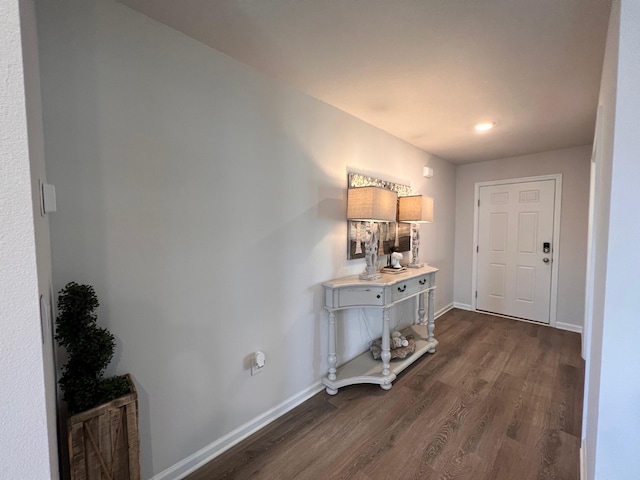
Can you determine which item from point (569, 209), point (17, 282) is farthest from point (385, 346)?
point (569, 209)

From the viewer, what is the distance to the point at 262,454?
1.63m

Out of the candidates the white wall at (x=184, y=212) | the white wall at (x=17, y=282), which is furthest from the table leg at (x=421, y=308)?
the white wall at (x=17, y=282)

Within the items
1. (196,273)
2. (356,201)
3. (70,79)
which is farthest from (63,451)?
(356,201)

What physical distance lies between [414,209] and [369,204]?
81 centimetres

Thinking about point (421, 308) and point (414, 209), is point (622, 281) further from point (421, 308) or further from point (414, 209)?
point (421, 308)

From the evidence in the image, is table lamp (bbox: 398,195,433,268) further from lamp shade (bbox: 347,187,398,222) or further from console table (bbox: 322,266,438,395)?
console table (bbox: 322,266,438,395)

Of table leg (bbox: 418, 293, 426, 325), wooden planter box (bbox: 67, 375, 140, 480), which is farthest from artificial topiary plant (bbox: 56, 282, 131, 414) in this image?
table leg (bbox: 418, 293, 426, 325)

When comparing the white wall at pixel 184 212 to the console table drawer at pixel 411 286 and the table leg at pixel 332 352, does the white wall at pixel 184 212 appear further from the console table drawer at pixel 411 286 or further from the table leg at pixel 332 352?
the console table drawer at pixel 411 286

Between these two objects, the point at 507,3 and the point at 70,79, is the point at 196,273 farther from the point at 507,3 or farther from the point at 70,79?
the point at 507,3

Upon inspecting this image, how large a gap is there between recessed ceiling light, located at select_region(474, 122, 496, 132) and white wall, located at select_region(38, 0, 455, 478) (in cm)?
151

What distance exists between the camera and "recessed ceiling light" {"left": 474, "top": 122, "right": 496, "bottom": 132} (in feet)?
8.58

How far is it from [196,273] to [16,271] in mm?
943

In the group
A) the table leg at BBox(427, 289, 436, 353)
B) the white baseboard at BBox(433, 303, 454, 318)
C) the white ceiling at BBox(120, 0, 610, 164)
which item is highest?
the white ceiling at BBox(120, 0, 610, 164)

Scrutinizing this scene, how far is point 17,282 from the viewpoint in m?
0.58
